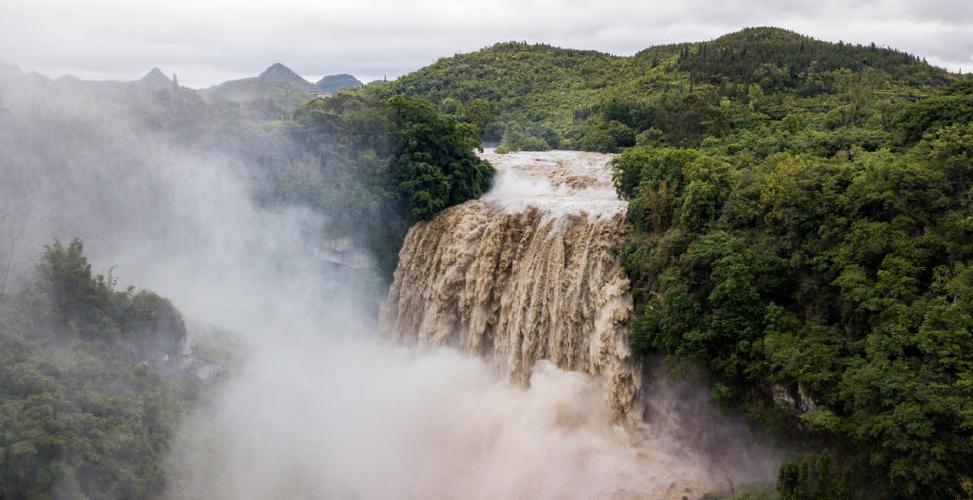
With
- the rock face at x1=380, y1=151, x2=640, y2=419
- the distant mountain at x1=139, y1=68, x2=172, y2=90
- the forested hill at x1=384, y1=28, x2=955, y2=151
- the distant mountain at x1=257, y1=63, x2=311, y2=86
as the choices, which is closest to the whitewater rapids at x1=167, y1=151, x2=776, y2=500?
the rock face at x1=380, y1=151, x2=640, y2=419

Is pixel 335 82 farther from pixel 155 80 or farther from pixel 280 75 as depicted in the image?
pixel 155 80

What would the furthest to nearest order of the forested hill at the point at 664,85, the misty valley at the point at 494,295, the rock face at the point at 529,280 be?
the forested hill at the point at 664,85, the rock face at the point at 529,280, the misty valley at the point at 494,295

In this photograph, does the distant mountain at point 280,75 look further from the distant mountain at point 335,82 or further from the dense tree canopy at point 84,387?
the dense tree canopy at point 84,387

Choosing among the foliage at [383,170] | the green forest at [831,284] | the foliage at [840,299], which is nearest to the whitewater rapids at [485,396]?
the foliage at [383,170]

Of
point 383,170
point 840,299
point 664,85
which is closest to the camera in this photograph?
point 840,299

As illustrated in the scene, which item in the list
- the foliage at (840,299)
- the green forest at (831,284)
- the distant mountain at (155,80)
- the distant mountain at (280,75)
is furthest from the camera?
the distant mountain at (280,75)

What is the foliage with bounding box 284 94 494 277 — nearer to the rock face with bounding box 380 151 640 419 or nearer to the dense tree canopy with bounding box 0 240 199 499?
the rock face with bounding box 380 151 640 419

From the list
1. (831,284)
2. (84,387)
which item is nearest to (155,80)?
(84,387)
